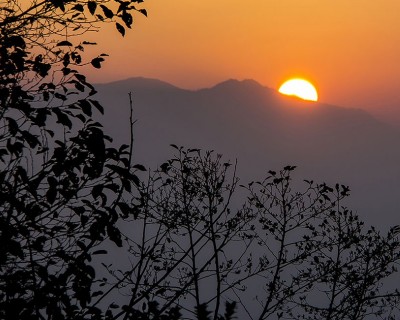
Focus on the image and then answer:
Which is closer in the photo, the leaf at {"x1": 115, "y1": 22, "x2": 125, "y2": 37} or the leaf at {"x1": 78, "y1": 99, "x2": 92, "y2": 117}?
the leaf at {"x1": 78, "y1": 99, "x2": 92, "y2": 117}

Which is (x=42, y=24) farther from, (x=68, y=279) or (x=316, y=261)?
(x=316, y=261)

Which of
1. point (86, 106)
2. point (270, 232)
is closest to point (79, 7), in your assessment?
point (86, 106)

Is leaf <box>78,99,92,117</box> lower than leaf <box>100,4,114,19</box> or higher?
lower

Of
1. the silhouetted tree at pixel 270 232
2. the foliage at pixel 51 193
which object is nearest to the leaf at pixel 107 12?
the foliage at pixel 51 193

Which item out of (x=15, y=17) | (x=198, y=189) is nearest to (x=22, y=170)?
(x=15, y=17)

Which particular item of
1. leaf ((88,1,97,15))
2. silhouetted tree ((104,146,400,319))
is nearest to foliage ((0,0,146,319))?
leaf ((88,1,97,15))

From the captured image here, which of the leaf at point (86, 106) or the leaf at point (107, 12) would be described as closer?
the leaf at point (86, 106)

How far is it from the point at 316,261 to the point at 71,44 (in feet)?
26.9

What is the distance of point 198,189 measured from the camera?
38.4ft

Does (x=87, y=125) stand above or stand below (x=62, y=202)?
above

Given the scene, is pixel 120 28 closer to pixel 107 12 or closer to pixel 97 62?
pixel 107 12

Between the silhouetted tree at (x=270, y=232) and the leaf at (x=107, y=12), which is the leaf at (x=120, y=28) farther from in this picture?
the silhouetted tree at (x=270, y=232)

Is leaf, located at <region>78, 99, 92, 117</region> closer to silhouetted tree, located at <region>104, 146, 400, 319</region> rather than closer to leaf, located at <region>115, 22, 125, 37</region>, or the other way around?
leaf, located at <region>115, 22, 125, 37</region>

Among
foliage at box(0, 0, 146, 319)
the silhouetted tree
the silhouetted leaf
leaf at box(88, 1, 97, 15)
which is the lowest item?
foliage at box(0, 0, 146, 319)
